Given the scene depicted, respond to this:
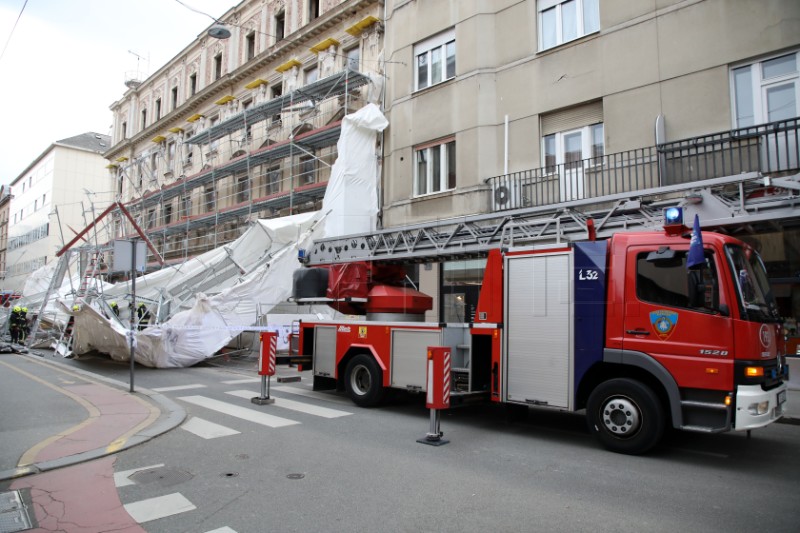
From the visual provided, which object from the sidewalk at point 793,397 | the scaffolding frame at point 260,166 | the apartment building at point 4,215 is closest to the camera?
the sidewalk at point 793,397

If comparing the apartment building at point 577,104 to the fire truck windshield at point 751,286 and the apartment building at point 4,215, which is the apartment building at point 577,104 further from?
the apartment building at point 4,215

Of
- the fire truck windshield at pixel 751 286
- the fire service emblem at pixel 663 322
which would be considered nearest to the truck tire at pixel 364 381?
the fire service emblem at pixel 663 322

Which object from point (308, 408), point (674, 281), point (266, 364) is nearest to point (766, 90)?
point (674, 281)

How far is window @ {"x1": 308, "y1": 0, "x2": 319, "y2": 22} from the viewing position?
23141 millimetres

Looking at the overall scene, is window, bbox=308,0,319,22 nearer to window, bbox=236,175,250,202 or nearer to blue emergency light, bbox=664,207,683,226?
window, bbox=236,175,250,202

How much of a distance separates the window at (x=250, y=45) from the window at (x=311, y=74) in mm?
5389

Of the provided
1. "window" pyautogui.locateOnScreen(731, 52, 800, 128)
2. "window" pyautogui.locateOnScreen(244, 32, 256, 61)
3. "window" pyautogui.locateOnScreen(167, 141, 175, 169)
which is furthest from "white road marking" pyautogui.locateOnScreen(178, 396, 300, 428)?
"window" pyautogui.locateOnScreen(167, 141, 175, 169)

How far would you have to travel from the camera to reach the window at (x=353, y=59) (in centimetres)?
2022

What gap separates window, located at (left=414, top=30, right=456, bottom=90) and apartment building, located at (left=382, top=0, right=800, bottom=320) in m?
0.05

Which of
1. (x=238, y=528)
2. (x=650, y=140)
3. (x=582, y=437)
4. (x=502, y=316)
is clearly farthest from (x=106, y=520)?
(x=650, y=140)

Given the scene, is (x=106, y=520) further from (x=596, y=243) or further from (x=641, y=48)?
(x=641, y=48)

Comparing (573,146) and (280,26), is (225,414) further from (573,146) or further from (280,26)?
(280,26)

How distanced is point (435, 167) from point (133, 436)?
1187 cm

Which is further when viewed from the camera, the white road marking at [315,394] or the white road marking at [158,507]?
the white road marking at [315,394]
